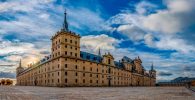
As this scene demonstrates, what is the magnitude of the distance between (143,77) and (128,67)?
25257 mm

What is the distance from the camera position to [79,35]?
74000 millimetres

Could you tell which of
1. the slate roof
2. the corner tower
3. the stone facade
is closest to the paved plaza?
the stone facade

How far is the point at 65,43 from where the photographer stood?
224ft

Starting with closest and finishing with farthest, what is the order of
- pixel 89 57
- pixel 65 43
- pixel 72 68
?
1. pixel 65 43
2. pixel 72 68
3. pixel 89 57

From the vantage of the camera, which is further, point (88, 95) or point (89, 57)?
point (89, 57)

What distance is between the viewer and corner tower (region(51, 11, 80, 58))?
67.6 meters

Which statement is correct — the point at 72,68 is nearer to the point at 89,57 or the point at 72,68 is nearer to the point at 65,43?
the point at 65,43

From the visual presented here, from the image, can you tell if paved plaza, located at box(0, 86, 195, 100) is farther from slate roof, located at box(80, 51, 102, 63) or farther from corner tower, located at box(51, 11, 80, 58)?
slate roof, located at box(80, 51, 102, 63)

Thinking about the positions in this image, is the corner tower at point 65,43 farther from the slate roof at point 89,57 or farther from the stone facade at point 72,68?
the slate roof at point 89,57

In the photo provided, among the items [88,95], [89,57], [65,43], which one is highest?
[65,43]

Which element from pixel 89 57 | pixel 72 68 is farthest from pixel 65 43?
pixel 89 57

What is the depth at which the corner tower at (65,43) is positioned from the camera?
6762 centimetres

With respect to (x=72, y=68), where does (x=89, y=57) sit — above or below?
above

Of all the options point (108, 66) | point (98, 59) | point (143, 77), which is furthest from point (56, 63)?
point (143, 77)
